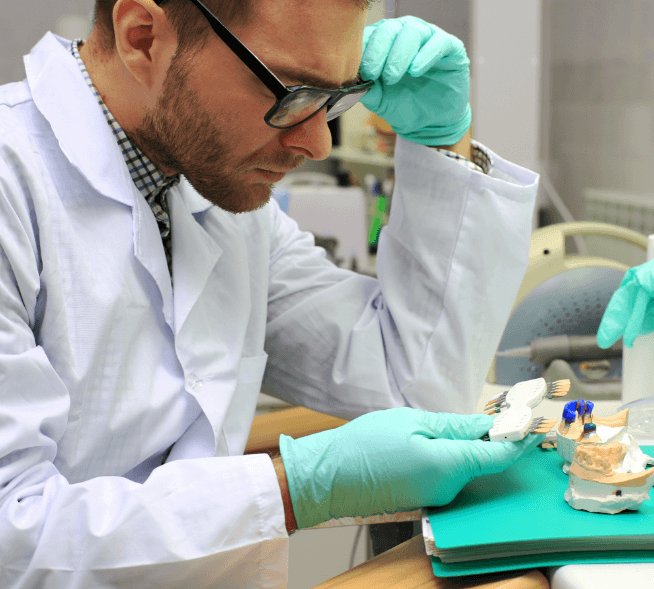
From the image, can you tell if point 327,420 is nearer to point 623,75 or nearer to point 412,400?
point 412,400

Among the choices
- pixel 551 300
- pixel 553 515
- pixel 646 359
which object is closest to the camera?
pixel 553 515

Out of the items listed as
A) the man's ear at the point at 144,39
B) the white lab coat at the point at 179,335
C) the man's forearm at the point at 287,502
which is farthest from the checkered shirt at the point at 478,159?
the man's forearm at the point at 287,502

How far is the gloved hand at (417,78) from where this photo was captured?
1.09 m

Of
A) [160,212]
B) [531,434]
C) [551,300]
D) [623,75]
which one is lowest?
[551,300]

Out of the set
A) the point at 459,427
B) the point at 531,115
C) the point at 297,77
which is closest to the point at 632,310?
the point at 459,427

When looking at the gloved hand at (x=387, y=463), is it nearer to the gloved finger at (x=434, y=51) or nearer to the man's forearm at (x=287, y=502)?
the man's forearm at (x=287, y=502)

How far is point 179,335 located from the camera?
0.98 meters

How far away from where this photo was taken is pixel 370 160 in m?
3.14

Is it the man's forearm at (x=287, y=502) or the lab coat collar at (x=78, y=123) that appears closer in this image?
the man's forearm at (x=287, y=502)

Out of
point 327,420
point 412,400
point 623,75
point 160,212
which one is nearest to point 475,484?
point 412,400

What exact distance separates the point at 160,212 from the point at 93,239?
0.65 ft

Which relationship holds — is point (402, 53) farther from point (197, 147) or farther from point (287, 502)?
point (287, 502)

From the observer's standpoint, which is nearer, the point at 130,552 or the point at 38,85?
the point at 130,552

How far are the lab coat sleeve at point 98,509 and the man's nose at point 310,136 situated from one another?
384 mm
